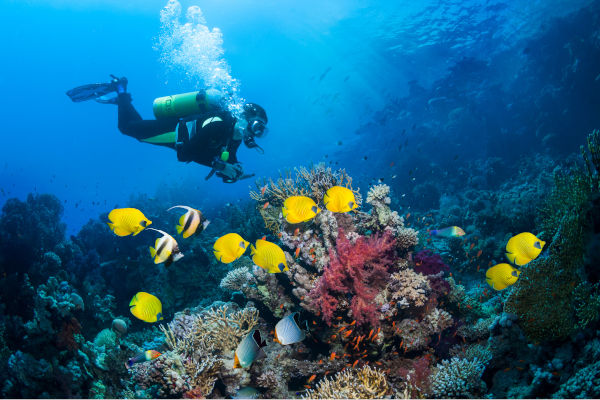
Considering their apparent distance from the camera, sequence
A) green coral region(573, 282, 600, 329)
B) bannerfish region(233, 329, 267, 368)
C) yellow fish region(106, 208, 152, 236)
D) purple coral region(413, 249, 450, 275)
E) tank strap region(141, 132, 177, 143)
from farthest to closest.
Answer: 1. tank strap region(141, 132, 177, 143)
2. purple coral region(413, 249, 450, 275)
3. yellow fish region(106, 208, 152, 236)
4. green coral region(573, 282, 600, 329)
5. bannerfish region(233, 329, 267, 368)

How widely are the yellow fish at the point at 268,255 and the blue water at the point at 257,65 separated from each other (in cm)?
1813

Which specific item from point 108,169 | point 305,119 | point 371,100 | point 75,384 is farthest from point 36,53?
point 75,384

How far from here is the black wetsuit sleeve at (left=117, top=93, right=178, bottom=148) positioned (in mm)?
7453

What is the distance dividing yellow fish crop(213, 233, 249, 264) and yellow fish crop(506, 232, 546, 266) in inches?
156

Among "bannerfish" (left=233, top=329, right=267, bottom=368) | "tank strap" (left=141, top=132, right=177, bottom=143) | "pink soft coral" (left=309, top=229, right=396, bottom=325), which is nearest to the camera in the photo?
"bannerfish" (left=233, top=329, right=267, bottom=368)

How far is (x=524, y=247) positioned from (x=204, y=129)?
6.45 meters

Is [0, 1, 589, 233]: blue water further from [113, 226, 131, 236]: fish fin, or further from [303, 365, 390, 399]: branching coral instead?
[303, 365, 390, 399]: branching coral

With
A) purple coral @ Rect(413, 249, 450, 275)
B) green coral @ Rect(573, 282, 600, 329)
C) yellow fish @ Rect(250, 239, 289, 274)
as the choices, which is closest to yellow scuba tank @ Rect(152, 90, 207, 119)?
yellow fish @ Rect(250, 239, 289, 274)

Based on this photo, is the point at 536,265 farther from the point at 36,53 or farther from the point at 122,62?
the point at 36,53

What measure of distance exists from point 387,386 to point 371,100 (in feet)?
175

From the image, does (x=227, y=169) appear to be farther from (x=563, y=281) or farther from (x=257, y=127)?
(x=563, y=281)

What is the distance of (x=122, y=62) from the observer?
60.0m

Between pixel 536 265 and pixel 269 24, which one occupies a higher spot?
pixel 269 24

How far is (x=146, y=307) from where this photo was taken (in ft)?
12.2
